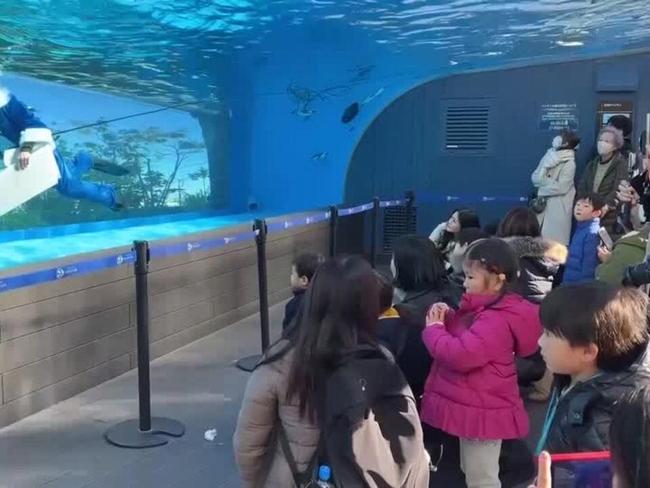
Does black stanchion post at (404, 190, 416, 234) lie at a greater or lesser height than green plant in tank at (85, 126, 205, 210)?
lesser

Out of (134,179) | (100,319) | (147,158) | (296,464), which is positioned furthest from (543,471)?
(147,158)

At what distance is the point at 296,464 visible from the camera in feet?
7.36

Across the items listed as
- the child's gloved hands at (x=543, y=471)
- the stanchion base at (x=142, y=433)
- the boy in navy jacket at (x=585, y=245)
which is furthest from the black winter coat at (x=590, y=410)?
the boy in navy jacket at (x=585, y=245)

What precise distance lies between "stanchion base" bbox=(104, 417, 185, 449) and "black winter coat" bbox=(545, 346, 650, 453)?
9.20 ft

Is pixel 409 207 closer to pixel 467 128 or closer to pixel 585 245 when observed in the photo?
pixel 467 128

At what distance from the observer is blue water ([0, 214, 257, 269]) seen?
16.8 feet

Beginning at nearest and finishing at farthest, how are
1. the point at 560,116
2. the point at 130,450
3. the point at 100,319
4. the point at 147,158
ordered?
the point at 130,450 < the point at 100,319 < the point at 147,158 < the point at 560,116

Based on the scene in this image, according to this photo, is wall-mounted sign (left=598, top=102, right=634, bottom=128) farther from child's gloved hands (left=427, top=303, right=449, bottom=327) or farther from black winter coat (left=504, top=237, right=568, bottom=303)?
child's gloved hands (left=427, top=303, right=449, bottom=327)

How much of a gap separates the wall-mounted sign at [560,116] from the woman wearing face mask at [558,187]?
3.80ft

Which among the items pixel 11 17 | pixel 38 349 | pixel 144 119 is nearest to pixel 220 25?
pixel 144 119

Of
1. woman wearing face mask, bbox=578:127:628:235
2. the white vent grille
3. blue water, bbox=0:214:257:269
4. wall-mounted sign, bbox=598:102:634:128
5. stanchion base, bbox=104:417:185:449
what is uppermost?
wall-mounted sign, bbox=598:102:634:128

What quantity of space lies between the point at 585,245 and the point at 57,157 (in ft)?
13.7

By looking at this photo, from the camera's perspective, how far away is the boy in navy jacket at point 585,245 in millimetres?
5008

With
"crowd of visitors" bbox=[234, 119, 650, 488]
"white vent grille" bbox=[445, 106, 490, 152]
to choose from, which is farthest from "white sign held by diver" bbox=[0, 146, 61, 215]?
"white vent grille" bbox=[445, 106, 490, 152]
